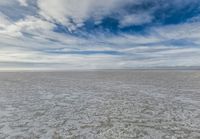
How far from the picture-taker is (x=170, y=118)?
7547 mm

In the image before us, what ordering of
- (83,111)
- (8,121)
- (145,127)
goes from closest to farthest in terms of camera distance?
(145,127) < (8,121) < (83,111)

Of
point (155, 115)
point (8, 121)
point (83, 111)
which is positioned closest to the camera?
point (8, 121)

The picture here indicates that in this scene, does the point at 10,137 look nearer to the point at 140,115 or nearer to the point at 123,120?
the point at 123,120

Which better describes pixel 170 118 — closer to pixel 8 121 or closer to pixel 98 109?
pixel 98 109

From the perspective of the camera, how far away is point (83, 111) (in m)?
8.88

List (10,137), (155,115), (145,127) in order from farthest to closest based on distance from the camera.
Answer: (155,115) < (145,127) < (10,137)

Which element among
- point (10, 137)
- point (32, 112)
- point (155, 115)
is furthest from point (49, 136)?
point (155, 115)

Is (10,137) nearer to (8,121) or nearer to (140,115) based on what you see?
(8,121)

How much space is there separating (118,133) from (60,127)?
261 cm

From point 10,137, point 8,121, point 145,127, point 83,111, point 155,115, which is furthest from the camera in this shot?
point 83,111

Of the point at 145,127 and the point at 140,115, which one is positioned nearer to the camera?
the point at 145,127

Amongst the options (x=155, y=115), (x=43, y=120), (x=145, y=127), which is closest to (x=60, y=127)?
(x=43, y=120)

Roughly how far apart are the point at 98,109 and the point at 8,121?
4.89 metres

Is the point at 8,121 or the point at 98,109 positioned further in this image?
the point at 98,109
